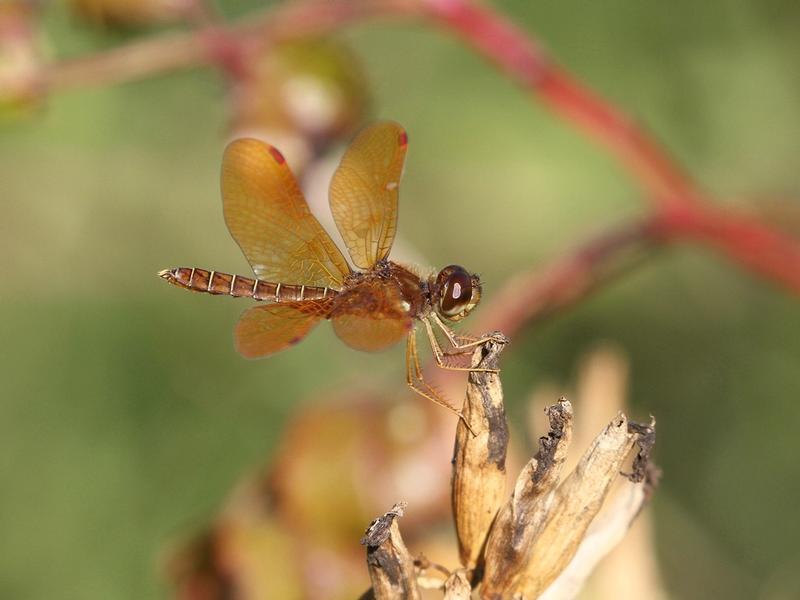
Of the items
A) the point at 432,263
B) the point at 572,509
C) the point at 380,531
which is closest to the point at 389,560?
the point at 380,531

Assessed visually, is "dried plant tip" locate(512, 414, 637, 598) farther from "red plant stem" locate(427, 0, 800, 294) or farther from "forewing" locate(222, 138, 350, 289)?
"red plant stem" locate(427, 0, 800, 294)

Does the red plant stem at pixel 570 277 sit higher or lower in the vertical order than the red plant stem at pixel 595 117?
lower

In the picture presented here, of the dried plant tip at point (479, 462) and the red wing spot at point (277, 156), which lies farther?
the red wing spot at point (277, 156)

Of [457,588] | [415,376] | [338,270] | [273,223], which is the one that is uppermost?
[273,223]

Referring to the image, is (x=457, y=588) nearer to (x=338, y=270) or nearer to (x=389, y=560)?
(x=389, y=560)

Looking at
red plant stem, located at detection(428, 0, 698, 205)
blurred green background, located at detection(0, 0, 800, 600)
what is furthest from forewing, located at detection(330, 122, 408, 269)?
blurred green background, located at detection(0, 0, 800, 600)

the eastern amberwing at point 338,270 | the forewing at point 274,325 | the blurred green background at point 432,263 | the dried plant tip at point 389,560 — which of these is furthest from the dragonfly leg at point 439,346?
the blurred green background at point 432,263

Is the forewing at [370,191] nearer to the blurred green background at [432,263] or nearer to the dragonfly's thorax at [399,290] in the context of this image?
the dragonfly's thorax at [399,290]
